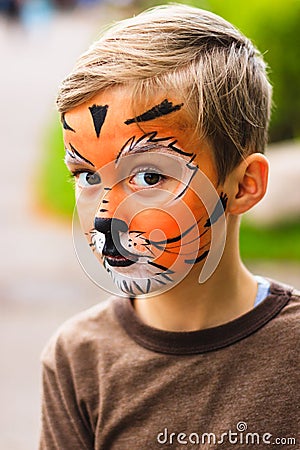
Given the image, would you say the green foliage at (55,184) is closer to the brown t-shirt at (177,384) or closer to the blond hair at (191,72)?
the brown t-shirt at (177,384)

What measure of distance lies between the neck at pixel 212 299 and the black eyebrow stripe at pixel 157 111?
0.39 metres

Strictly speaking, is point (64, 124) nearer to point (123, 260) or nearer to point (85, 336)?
point (123, 260)

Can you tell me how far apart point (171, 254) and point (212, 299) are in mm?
252

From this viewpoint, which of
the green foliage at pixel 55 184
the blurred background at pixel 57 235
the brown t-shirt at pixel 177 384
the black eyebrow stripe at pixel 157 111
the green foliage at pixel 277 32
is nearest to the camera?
the black eyebrow stripe at pixel 157 111

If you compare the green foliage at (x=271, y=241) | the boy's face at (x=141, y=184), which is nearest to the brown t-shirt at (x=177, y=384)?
the boy's face at (x=141, y=184)

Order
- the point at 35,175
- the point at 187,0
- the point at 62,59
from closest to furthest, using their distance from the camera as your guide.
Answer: the point at 187,0 → the point at 35,175 → the point at 62,59

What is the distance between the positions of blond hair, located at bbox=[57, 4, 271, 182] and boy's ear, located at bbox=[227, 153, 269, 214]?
2cm

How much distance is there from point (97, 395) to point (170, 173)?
0.63 m

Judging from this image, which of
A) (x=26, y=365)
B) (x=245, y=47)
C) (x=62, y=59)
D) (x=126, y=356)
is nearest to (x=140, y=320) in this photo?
(x=126, y=356)

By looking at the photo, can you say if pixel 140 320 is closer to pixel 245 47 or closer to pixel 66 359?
pixel 66 359

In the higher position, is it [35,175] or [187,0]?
[187,0]

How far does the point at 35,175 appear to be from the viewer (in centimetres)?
995

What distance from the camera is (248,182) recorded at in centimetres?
215

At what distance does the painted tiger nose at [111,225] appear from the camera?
1985 mm
